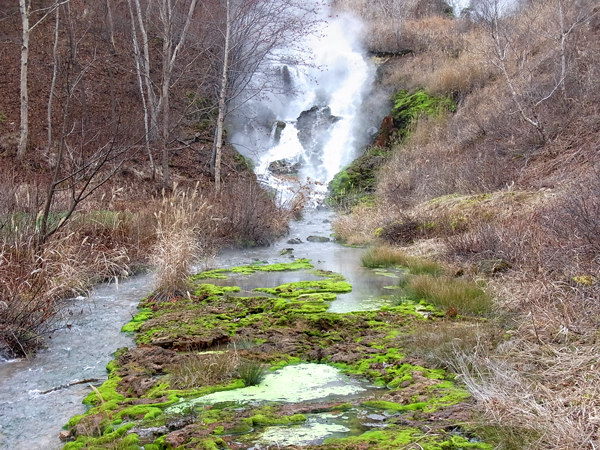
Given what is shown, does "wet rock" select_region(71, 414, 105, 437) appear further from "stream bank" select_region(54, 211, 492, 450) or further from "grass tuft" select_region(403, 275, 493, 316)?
"grass tuft" select_region(403, 275, 493, 316)

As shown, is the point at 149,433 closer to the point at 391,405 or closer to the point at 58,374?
the point at 391,405

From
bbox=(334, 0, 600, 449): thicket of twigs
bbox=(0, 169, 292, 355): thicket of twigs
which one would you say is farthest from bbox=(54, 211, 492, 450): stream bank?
bbox=(0, 169, 292, 355): thicket of twigs

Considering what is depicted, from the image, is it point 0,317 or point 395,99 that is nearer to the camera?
point 0,317

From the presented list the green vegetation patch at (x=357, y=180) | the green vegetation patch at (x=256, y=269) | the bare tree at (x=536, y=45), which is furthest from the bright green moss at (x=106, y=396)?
the green vegetation patch at (x=357, y=180)

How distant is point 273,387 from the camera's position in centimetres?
427

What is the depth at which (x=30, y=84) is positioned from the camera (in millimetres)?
21172

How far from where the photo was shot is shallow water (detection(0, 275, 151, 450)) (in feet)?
12.2

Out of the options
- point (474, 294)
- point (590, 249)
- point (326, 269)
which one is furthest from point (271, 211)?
point (590, 249)

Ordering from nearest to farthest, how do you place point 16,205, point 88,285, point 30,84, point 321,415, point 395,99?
point 321,415, point 88,285, point 16,205, point 30,84, point 395,99

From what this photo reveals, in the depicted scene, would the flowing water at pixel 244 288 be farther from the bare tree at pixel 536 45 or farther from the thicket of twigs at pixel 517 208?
the bare tree at pixel 536 45

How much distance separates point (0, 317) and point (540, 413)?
478cm

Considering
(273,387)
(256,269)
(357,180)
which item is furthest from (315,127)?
(273,387)

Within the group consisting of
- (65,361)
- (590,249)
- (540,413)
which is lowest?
(65,361)

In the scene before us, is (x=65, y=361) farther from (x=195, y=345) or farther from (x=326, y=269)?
(x=326, y=269)
